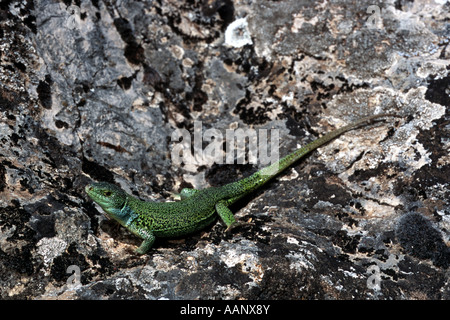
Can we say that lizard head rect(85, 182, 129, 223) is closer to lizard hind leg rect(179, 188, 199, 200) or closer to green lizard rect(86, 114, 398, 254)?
green lizard rect(86, 114, 398, 254)

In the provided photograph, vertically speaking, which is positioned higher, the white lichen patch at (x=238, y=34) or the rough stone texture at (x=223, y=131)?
the white lichen patch at (x=238, y=34)

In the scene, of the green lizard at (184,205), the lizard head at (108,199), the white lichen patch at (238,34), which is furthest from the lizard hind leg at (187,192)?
the white lichen patch at (238,34)

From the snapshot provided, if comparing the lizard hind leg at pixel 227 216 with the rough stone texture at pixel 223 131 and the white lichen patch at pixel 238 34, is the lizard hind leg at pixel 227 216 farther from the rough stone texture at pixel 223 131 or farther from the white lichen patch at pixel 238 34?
the white lichen patch at pixel 238 34

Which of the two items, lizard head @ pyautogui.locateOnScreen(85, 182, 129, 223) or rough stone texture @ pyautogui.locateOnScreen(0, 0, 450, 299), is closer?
rough stone texture @ pyautogui.locateOnScreen(0, 0, 450, 299)

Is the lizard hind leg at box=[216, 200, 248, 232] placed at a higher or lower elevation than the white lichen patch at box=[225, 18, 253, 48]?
lower

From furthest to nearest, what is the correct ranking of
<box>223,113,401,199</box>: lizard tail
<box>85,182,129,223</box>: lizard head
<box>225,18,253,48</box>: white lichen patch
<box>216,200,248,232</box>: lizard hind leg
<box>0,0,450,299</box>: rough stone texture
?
<box>225,18,253,48</box>: white lichen patch → <box>223,113,401,199</box>: lizard tail → <box>216,200,248,232</box>: lizard hind leg → <box>85,182,129,223</box>: lizard head → <box>0,0,450,299</box>: rough stone texture

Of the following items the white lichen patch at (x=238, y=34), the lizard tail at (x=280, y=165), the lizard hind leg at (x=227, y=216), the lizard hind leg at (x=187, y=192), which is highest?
the white lichen patch at (x=238, y=34)

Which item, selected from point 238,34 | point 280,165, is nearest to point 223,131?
point 280,165

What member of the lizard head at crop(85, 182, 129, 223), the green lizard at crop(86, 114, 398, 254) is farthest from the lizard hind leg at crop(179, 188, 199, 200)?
the lizard head at crop(85, 182, 129, 223)
